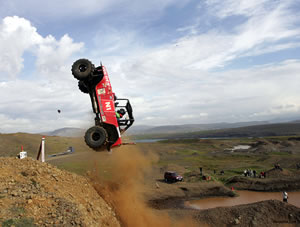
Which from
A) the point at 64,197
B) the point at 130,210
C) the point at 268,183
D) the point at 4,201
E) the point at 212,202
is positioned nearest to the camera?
the point at 4,201

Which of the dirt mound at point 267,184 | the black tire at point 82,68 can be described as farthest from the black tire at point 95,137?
the dirt mound at point 267,184

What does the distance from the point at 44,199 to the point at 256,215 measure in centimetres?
1501

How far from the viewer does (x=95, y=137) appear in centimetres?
1096

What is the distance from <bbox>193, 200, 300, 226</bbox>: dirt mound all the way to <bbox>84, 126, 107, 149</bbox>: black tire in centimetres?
1135

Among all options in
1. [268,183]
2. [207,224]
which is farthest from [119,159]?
[268,183]

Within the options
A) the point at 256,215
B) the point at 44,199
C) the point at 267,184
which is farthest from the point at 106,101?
the point at 267,184

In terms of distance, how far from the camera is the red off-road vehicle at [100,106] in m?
10.8

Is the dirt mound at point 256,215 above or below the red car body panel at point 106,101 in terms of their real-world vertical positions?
below

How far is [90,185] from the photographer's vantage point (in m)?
11.8

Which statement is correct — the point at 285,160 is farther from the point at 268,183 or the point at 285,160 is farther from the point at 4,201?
the point at 4,201

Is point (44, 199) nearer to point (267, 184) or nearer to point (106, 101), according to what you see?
point (106, 101)

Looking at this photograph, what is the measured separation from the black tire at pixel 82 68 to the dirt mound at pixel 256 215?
45.2 ft

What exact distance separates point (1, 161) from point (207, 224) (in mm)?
14077

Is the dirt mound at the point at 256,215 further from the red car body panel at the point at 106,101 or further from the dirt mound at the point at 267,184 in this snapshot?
the dirt mound at the point at 267,184
